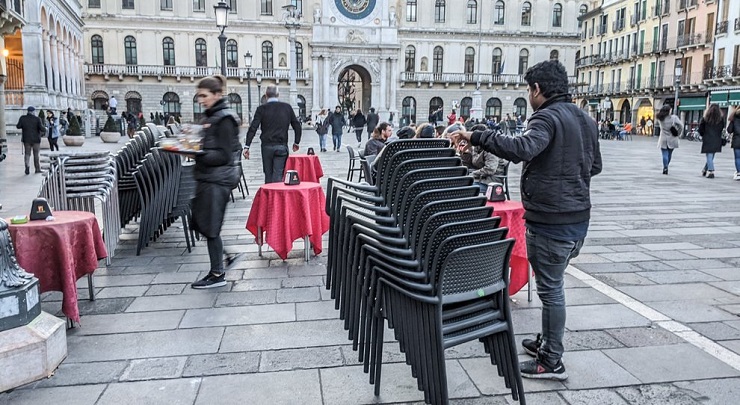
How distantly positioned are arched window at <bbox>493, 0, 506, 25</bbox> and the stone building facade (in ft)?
0.31

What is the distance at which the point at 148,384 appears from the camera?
3.31m

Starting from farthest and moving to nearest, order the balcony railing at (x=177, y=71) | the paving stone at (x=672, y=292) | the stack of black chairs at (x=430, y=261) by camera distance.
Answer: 1. the balcony railing at (x=177, y=71)
2. the paving stone at (x=672, y=292)
3. the stack of black chairs at (x=430, y=261)

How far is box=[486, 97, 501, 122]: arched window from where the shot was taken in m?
56.6

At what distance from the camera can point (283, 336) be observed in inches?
158

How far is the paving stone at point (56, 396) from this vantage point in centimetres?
309

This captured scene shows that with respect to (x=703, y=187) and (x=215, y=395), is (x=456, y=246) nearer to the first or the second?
(x=215, y=395)

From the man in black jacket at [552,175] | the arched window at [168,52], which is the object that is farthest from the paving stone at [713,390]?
the arched window at [168,52]

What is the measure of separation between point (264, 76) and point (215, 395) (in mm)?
50178

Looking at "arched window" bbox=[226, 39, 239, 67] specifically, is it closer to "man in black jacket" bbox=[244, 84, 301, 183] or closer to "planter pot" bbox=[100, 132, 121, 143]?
"planter pot" bbox=[100, 132, 121, 143]

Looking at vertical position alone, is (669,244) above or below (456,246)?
below

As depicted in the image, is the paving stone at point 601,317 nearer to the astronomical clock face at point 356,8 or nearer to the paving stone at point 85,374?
the paving stone at point 85,374

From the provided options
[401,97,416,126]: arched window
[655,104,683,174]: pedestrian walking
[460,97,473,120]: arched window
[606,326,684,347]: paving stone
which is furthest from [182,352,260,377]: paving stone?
[460,97,473,120]: arched window

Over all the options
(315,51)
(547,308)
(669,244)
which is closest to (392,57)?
(315,51)

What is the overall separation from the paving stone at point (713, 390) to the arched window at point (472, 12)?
2172 inches
